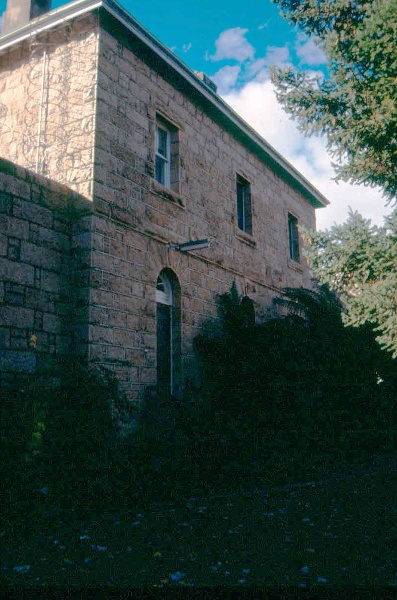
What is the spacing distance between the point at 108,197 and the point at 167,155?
2.49 m

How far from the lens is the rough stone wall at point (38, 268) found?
6.41 m

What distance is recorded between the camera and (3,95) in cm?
895

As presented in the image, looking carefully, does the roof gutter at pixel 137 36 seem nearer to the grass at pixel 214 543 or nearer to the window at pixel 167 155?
the window at pixel 167 155

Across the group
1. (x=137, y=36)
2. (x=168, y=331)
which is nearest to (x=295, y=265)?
(x=168, y=331)

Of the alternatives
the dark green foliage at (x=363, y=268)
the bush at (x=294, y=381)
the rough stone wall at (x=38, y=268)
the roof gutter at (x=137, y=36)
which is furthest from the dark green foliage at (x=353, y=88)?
the rough stone wall at (x=38, y=268)

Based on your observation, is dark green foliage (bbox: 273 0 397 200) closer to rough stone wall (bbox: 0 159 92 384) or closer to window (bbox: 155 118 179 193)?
window (bbox: 155 118 179 193)

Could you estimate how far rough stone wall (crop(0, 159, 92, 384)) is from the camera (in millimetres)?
6414

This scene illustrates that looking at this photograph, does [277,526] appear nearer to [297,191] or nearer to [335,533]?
[335,533]

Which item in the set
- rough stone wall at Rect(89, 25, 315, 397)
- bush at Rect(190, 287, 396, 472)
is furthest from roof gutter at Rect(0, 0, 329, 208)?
bush at Rect(190, 287, 396, 472)

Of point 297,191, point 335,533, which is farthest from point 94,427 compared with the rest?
point 297,191

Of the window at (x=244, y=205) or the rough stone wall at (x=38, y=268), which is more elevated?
the window at (x=244, y=205)

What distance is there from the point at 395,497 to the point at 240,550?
119 inches

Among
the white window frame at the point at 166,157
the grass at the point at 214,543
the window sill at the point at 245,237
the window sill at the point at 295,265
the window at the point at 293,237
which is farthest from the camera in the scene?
the window at the point at 293,237

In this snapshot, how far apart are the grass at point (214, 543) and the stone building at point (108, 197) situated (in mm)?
2319
